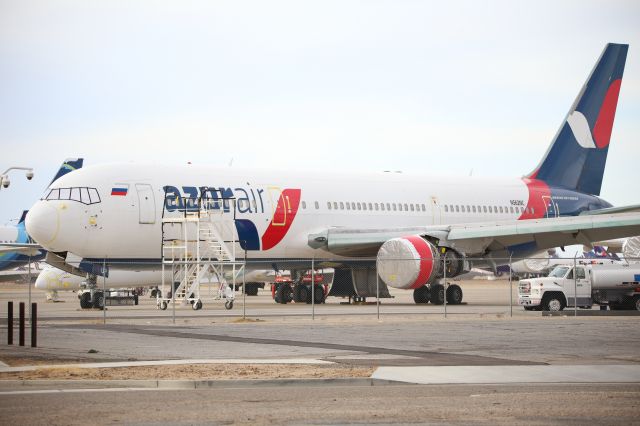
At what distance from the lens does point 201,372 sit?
14.7 m

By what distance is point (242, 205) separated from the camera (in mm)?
37250

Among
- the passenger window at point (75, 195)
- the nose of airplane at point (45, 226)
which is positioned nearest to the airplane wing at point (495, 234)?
the passenger window at point (75, 195)

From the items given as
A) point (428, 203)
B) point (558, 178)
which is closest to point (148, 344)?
point (428, 203)

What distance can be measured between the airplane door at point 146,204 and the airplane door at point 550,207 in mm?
18326

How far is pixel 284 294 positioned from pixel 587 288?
12812mm

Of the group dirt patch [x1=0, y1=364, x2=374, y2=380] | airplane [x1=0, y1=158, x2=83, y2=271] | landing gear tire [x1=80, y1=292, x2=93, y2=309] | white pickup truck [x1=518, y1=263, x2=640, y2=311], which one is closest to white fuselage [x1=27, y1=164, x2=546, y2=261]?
landing gear tire [x1=80, y1=292, x2=93, y2=309]

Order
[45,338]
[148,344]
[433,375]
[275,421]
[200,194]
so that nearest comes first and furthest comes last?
[275,421], [433,375], [148,344], [45,338], [200,194]

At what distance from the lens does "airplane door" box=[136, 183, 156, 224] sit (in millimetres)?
35125

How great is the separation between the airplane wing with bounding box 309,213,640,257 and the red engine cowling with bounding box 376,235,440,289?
205cm

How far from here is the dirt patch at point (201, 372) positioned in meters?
14.2

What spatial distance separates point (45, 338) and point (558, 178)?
1202 inches

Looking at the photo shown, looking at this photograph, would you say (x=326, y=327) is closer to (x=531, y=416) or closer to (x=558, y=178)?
(x=531, y=416)

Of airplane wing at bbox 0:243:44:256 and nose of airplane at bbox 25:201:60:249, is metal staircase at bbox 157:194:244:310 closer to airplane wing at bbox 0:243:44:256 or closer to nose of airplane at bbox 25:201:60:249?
nose of airplane at bbox 25:201:60:249

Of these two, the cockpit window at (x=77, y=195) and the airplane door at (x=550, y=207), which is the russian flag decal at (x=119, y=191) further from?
the airplane door at (x=550, y=207)
